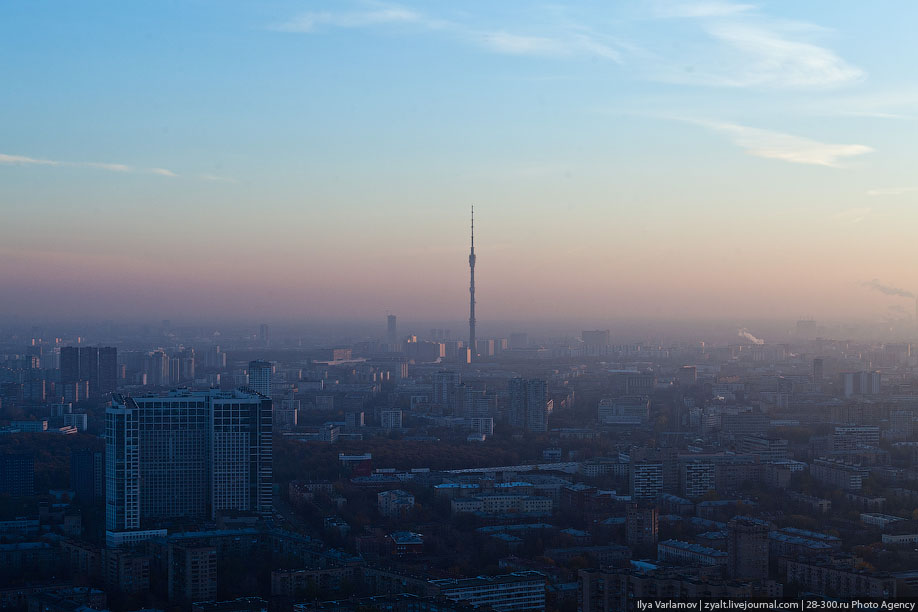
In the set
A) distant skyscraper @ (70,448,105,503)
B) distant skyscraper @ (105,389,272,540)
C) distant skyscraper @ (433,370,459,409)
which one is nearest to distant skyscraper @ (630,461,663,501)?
distant skyscraper @ (105,389,272,540)

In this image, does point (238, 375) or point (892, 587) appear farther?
point (238, 375)

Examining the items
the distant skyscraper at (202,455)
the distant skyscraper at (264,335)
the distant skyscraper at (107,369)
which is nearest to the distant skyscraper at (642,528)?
the distant skyscraper at (202,455)

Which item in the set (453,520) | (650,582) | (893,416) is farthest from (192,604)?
(893,416)

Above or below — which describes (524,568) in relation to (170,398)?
below

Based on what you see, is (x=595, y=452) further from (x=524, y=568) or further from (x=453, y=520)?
(x=524, y=568)

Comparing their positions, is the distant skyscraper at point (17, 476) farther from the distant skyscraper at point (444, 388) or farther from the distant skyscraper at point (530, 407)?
the distant skyscraper at point (444, 388)

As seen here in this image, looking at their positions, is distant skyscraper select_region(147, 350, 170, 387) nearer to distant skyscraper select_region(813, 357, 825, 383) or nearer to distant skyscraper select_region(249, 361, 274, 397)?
distant skyscraper select_region(249, 361, 274, 397)
